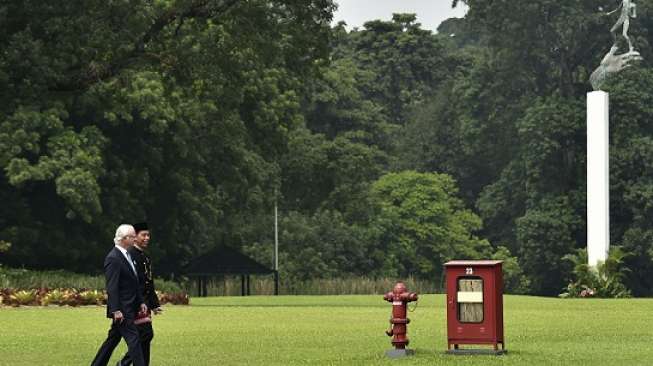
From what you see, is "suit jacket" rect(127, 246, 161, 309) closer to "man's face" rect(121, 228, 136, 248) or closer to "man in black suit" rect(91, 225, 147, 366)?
"man in black suit" rect(91, 225, 147, 366)

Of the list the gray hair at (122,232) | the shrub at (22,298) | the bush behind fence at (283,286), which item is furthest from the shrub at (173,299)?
the gray hair at (122,232)

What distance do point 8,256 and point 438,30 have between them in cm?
9049

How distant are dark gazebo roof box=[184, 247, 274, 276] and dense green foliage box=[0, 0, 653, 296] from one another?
9.47 feet

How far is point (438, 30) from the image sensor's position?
140 metres

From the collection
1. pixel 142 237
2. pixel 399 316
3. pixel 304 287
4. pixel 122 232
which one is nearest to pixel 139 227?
pixel 142 237

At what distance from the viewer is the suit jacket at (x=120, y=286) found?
15648 mm

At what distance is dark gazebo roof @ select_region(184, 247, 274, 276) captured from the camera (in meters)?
58.1

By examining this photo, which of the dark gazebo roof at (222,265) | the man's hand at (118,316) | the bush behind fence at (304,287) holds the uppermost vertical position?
the man's hand at (118,316)

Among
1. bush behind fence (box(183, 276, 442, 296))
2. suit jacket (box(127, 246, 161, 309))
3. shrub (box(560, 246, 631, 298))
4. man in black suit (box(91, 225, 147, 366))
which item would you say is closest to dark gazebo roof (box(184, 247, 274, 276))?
bush behind fence (box(183, 276, 442, 296))

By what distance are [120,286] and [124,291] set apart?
0.07 metres

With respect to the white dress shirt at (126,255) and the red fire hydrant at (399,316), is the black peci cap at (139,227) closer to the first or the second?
the white dress shirt at (126,255)

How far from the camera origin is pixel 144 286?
16.3m

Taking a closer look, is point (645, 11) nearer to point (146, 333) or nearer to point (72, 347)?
point (72, 347)

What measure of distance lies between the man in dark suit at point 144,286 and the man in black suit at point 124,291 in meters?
0.20
